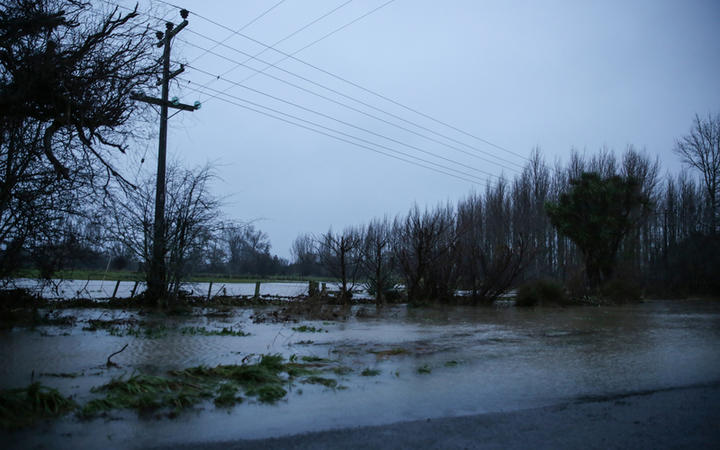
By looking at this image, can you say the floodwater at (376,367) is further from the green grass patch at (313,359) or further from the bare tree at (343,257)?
the bare tree at (343,257)

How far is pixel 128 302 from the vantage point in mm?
15461

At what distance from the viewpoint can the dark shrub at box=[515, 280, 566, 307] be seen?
21312 mm

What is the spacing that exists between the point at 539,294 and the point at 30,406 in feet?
67.7

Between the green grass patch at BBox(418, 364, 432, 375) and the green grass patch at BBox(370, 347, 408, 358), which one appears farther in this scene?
the green grass patch at BBox(370, 347, 408, 358)

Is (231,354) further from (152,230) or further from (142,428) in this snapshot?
(152,230)

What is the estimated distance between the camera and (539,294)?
2162 cm

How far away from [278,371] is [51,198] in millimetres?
6156

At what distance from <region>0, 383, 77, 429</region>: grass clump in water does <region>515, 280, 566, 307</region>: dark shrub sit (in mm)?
19652

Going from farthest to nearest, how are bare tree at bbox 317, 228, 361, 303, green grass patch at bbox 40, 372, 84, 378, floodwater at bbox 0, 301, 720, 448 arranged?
1. bare tree at bbox 317, 228, 361, 303
2. green grass patch at bbox 40, 372, 84, 378
3. floodwater at bbox 0, 301, 720, 448

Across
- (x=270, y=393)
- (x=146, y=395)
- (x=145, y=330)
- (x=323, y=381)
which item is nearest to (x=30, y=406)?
(x=146, y=395)

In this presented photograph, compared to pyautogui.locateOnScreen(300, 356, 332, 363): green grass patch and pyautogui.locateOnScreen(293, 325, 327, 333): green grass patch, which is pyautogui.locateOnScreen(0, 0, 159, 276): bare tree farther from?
pyautogui.locateOnScreen(293, 325, 327, 333): green grass patch

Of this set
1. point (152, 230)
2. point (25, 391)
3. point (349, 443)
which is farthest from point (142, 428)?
point (152, 230)

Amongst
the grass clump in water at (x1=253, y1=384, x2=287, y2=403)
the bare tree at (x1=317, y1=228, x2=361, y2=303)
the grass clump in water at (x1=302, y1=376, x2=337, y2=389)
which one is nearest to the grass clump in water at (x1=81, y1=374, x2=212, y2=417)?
the grass clump in water at (x1=253, y1=384, x2=287, y2=403)

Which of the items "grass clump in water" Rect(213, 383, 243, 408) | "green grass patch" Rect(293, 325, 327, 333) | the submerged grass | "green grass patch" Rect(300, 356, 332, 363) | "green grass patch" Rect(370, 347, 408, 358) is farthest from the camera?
"green grass patch" Rect(293, 325, 327, 333)
